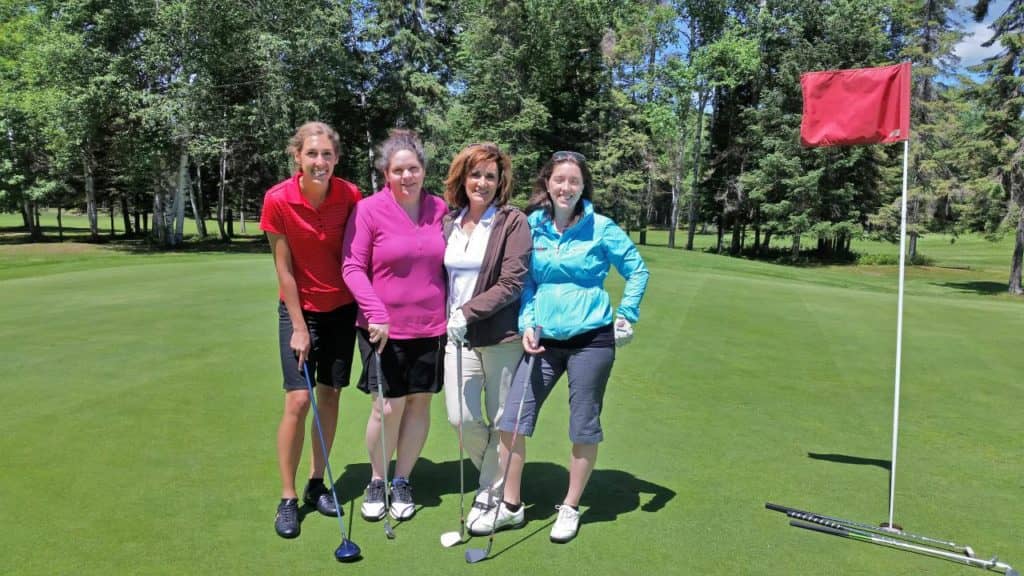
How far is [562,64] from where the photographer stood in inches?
1460

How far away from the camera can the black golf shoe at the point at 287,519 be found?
3402 millimetres

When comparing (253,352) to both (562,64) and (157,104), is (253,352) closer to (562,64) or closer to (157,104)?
(157,104)

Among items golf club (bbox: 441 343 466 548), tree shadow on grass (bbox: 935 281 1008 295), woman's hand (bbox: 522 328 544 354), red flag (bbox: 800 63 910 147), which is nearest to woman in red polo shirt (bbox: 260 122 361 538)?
golf club (bbox: 441 343 466 548)

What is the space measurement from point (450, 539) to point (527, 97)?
34.5 meters

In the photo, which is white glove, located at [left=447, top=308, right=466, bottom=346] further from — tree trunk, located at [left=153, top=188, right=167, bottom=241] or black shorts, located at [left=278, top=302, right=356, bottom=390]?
tree trunk, located at [left=153, top=188, right=167, bottom=241]

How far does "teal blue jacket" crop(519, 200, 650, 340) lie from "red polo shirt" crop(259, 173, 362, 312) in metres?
1.01

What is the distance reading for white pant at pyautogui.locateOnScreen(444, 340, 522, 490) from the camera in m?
3.69

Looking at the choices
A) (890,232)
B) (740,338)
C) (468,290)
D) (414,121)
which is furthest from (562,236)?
(890,232)

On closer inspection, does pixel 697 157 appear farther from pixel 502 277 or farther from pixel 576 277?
pixel 502 277

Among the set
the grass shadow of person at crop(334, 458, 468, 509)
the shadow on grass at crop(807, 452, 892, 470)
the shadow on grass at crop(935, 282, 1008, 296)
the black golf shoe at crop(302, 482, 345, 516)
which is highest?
the black golf shoe at crop(302, 482, 345, 516)

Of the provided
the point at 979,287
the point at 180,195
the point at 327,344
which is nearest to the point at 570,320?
the point at 327,344

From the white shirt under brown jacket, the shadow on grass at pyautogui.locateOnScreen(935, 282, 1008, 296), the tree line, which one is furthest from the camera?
the tree line

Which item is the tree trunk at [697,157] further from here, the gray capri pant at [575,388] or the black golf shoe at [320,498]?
the black golf shoe at [320,498]

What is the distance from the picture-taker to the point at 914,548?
11.2 ft
